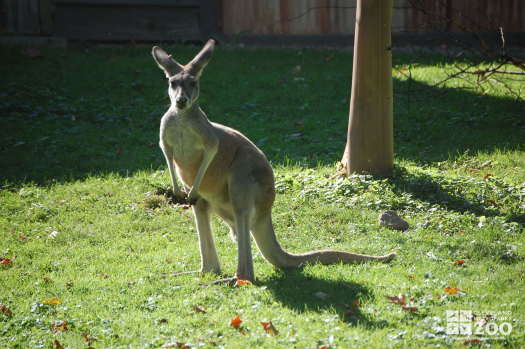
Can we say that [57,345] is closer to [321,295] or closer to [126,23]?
[321,295]

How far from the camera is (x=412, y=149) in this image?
332 inches

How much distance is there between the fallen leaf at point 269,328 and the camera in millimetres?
4066

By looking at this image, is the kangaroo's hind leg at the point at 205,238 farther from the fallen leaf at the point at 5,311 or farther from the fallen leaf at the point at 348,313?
the fallen leaf at the point at 5,311

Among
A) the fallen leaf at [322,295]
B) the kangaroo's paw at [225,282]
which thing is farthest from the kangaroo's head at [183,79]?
the fallen leaf at [322,295]

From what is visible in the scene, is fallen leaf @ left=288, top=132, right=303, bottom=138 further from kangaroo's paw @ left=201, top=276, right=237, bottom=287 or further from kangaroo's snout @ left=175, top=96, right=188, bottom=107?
kangaroo's snout @ left=175, top=96, right=188, bottom=107

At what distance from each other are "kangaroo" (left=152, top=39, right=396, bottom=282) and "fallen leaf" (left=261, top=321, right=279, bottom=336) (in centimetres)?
79

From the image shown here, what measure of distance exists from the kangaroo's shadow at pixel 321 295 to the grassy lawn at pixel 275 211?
0.05 feet

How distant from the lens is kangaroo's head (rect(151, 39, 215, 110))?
4625mm

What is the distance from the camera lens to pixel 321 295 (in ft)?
15.1

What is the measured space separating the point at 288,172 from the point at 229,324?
12.0 ft

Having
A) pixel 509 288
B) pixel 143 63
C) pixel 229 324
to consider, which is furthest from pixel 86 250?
pixel 143 63

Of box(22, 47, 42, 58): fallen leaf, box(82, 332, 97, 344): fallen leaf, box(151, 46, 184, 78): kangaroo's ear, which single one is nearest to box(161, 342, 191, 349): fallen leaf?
box(82, 332, 97, 344): fallen leaf

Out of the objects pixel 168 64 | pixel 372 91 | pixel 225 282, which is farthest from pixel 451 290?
pixel 372 91

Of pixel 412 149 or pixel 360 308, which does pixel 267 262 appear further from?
pixel 412 149
